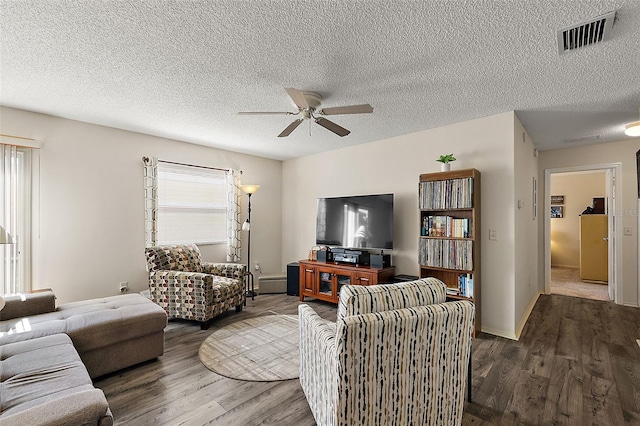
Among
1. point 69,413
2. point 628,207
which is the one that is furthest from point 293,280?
point 628,207

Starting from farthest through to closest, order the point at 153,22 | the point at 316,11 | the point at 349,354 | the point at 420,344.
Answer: the point at 153,22 < the point at 316,11 < the point at 420,344 < the point at 349,354

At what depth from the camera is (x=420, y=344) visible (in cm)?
152

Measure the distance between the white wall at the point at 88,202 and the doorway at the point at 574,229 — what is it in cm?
625

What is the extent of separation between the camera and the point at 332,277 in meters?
4.29

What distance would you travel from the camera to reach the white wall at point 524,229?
3275 mm

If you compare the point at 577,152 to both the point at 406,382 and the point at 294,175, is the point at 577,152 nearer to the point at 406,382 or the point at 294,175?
the point at 294,175

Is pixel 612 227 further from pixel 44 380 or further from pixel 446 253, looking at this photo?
pixel 44 380

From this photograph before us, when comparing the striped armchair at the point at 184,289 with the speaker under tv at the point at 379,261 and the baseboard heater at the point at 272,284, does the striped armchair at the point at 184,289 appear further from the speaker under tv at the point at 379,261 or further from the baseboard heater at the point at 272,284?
the speaker under tv at the point at 379,261

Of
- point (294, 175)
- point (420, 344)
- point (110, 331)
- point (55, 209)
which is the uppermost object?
point (294, 175)

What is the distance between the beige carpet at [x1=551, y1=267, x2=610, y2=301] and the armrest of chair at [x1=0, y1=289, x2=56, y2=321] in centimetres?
691

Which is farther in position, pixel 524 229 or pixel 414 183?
pixel 414 183

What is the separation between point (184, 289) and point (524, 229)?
13.7 ft

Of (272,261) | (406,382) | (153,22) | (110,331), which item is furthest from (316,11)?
(272,261)

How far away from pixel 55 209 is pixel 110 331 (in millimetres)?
2018
